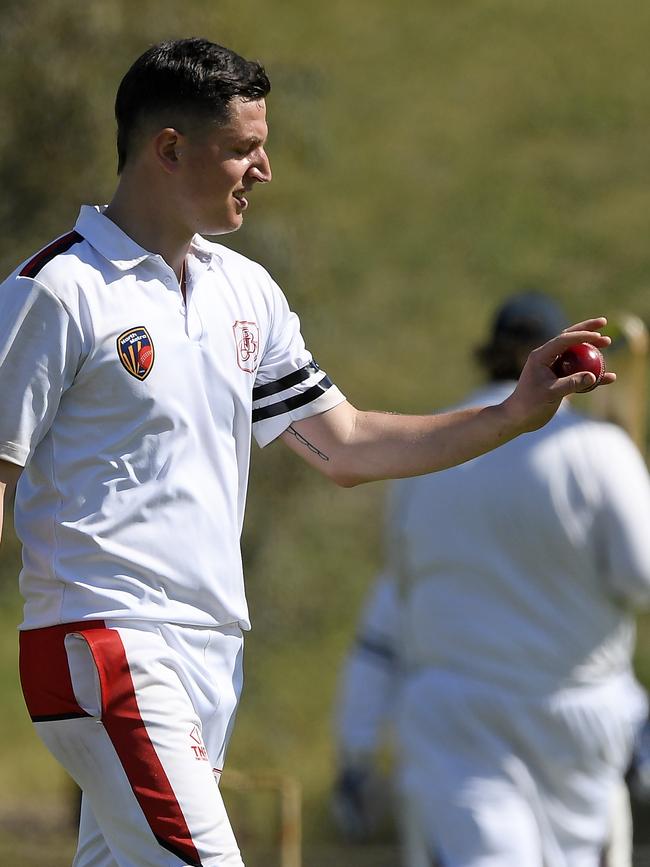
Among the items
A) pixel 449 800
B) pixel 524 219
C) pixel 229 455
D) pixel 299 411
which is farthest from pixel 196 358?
pixel 524 219

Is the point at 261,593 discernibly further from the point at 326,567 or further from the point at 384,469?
the point at 384,469

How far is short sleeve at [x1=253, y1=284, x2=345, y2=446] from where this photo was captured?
3.13 m

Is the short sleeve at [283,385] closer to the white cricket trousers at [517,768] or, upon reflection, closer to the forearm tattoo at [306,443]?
the forearm tattoo at [306,443]

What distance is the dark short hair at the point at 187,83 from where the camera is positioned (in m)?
2.80

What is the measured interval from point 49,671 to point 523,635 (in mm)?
2475

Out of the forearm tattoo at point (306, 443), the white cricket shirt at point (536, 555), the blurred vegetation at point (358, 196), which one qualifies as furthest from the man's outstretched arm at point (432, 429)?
the blurred vegetation at point (358, 196)

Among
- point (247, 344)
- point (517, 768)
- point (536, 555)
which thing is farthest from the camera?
point (517, 768)

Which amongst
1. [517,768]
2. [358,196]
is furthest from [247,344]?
[358,196]

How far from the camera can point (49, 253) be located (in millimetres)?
2732

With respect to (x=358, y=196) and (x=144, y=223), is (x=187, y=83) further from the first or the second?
(x=358, y=196)

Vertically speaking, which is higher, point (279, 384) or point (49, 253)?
point (49, 253)

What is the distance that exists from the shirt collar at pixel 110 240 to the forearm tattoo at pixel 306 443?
0.54m

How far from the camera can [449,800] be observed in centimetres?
511

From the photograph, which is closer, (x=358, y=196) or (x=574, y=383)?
(x=574, y=383)
